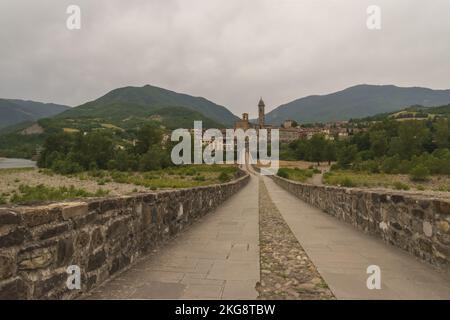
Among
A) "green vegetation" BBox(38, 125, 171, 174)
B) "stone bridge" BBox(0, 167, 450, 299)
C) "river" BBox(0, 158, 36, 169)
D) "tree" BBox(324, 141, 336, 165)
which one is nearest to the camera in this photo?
"stone bridge" BBox(0, 167, 450, 299)

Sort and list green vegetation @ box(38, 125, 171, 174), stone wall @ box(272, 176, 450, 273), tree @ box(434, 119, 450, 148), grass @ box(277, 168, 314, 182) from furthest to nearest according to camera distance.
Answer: green vegetation @ box(38, 125, 171, 174) → tree @ box(434, 119, 450, 148) → grass @ box(277, 168, 314, 182) → stone wall @ box(272, 176, 450, 273)

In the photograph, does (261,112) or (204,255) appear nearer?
(204,255)

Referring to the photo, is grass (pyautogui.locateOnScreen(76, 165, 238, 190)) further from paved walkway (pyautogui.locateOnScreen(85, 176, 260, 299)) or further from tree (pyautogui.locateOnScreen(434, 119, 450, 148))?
tree (pyautogui.locateOnScreen(434, 119, 450, 148))

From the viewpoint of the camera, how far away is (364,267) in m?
3.91

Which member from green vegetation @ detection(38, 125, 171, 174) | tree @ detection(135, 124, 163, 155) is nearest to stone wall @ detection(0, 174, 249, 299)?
green vegetation @ detection(38, 125, 171, 174)

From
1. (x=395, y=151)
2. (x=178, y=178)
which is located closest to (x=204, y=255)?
(x=178, y=178)

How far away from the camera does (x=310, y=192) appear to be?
1298 centimetres

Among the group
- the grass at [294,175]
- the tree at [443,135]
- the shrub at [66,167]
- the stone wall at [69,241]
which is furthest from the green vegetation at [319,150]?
the stone wall at [69,241]

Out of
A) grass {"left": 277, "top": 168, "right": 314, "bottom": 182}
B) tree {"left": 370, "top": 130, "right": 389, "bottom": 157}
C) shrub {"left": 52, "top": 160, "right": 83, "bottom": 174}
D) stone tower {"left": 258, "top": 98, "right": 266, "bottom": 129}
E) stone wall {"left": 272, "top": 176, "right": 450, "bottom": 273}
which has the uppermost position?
stone tower {"left": 258, "top": 98, "right": 266, "bottom": 129}

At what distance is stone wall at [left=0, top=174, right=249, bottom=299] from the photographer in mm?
2240

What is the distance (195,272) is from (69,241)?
59.4 inches

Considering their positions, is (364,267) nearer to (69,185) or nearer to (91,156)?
(69,185)
